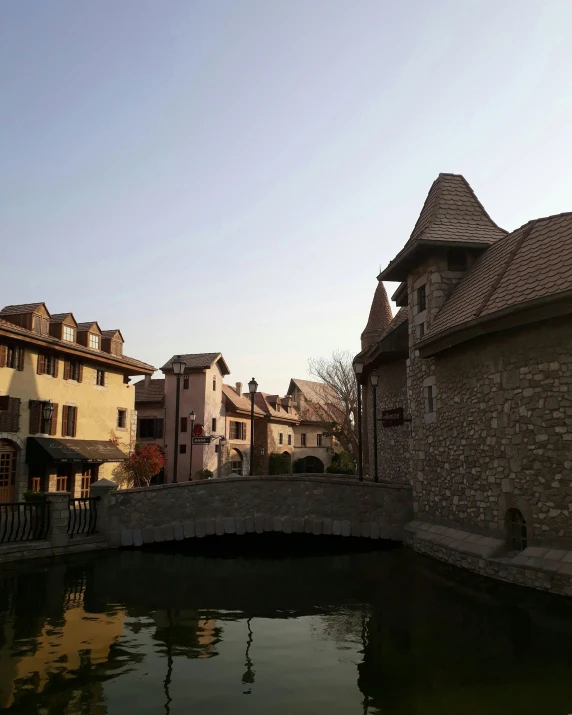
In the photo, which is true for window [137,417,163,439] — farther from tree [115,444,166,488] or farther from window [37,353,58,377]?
window [37,353,58,377]

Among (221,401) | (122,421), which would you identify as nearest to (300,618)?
(122,421)

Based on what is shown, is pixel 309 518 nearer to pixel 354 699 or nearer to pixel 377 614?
pixel 377 614

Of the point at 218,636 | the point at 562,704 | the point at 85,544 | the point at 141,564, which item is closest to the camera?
the point at 562,704

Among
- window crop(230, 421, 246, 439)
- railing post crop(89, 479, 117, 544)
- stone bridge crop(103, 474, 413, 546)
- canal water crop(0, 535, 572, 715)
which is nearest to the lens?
canal water crop(0, 535, 572, 715)

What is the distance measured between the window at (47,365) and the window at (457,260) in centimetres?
1661

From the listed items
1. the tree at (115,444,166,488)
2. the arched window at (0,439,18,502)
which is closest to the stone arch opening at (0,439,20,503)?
the arched window at (0,439,18,502)

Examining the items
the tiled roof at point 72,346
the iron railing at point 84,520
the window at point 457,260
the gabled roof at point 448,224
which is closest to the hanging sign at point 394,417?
the gabled roof at point 448,224

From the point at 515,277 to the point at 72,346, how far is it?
61.2ft

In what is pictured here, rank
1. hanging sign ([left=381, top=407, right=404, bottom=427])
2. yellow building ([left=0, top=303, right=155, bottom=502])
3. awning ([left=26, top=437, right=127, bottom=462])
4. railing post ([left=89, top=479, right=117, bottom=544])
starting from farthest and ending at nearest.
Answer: awning ([left=26, top=437, right=127, bottom=462]), yellow building ([left=0, top=303, right=155, bottom=502]), hanging sign ([left=381, top=407, right=404, bottom=427]), railing post ([left=89, top=479, right=117, bottom=544])

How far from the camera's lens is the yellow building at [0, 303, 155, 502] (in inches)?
879

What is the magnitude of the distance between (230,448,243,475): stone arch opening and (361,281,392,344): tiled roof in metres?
15.3

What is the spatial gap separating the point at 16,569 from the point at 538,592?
37.1ft

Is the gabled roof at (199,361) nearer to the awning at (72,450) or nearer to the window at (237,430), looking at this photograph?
the window at (237,430)

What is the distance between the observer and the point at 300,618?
394 inches
